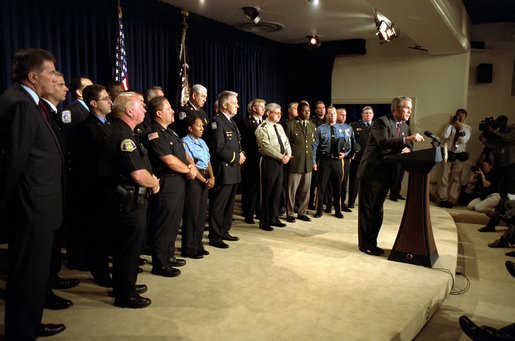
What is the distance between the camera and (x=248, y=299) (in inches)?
107

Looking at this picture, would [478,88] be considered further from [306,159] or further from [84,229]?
[84,229]

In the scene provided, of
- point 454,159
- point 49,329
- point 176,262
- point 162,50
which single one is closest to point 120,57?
point 162,50

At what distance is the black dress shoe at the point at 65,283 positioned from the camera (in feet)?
9.27

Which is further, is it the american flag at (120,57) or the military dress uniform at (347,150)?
the military dress uniform at (347,150)

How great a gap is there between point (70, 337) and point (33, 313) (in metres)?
0.33

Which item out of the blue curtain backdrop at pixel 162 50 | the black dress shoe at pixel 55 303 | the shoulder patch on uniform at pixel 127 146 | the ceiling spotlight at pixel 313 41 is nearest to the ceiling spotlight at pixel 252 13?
the blue curtain backdrop at pixel 162 50

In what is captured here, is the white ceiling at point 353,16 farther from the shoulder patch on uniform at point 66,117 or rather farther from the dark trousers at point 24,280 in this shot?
the dark trousers at point 24,280

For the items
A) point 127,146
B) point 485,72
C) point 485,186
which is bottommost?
point 485,186

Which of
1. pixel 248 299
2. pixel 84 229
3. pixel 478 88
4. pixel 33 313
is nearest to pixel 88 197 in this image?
pixel 84 229

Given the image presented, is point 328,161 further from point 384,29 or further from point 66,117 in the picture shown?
point 66,117

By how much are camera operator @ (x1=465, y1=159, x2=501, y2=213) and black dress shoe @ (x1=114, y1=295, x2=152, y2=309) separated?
5.32 metres

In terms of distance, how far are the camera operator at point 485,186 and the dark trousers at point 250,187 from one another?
11.5 feet

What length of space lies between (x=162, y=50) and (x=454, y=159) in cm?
494

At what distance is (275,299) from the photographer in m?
2.74
